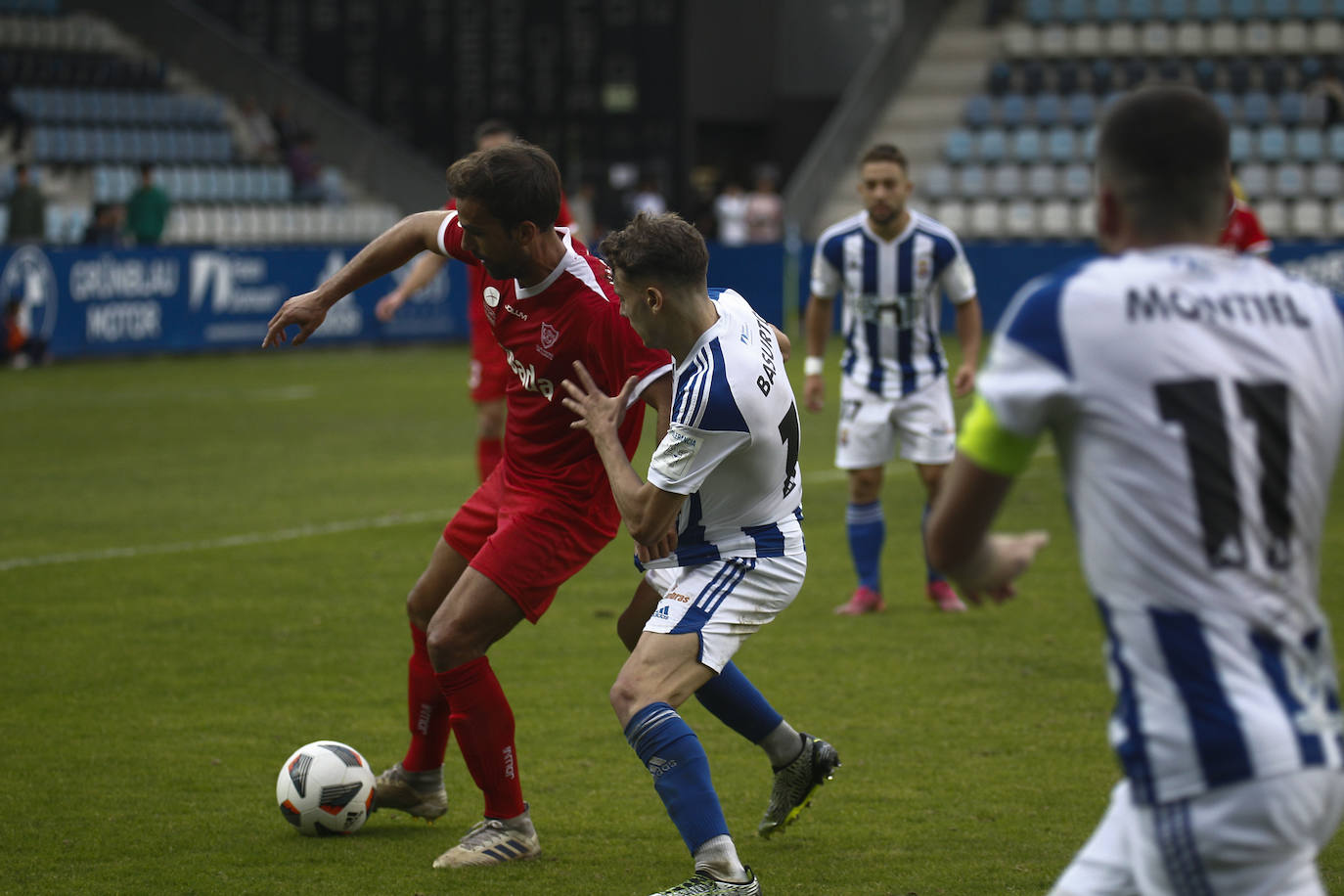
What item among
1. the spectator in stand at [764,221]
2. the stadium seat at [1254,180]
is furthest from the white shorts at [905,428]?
the stadium seat at [1254,180]

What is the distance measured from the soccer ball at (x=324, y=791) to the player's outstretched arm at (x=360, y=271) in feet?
3.85

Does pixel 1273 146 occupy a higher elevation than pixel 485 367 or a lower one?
higher

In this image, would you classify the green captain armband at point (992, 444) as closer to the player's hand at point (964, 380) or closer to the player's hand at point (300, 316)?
the player's hand at point (300, 316)

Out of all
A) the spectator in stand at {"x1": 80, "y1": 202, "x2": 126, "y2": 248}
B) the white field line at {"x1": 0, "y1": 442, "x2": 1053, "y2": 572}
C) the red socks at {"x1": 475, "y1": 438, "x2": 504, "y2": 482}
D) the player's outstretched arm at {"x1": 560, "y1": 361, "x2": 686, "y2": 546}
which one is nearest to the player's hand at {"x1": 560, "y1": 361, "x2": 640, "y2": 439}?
the player's outstretched arm at {"x1": 560, "y1": 361, "x2": 686, "y2": 546}

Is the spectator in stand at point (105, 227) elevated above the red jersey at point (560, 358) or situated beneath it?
situated beneath

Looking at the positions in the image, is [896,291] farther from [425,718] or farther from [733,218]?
[733,218]

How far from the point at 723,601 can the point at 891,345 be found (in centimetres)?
427

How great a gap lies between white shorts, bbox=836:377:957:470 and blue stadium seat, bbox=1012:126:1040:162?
19935 mm

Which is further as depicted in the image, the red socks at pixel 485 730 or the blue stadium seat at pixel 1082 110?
the blue stadium seat at pixel 1082 110

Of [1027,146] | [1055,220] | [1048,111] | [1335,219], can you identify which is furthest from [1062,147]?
[1335,219]

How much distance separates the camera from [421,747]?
4777mm

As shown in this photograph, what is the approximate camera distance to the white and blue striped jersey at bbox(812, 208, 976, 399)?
8031mm

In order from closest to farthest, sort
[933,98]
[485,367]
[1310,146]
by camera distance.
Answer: [485,367], [1310,146], [933,98]

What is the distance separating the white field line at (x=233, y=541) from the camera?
8820mm
